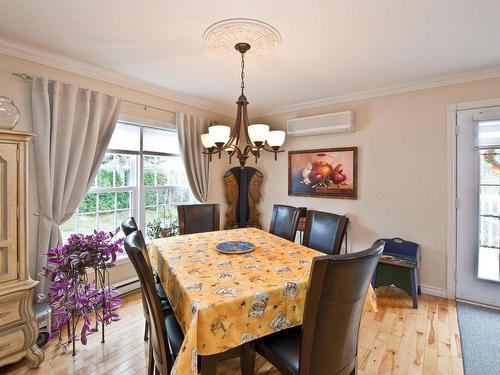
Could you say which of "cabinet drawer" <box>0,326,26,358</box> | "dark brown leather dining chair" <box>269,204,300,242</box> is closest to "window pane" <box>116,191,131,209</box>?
"cabinet drawer" <box>0,326,26,358</box>

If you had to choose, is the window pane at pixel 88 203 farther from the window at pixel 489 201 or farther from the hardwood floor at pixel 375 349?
the window at pixel 489 201

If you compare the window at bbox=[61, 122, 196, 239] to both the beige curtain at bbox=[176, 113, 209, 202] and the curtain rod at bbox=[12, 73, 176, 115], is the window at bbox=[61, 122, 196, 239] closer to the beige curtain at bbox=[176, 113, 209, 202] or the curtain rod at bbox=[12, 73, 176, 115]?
the beige curtain at bbox=[176, 113, 209, 202]

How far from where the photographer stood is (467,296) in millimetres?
2744

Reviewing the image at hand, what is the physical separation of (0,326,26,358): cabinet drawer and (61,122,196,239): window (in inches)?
39.0

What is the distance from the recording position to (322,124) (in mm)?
3516

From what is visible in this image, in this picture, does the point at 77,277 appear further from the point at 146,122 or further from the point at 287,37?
the point at 287,37

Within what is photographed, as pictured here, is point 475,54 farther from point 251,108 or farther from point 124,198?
point 124,198

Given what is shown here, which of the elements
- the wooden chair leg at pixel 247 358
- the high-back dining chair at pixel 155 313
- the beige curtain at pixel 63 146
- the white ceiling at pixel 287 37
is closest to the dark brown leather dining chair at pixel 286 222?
the wooden chair leg at pixel 247 358

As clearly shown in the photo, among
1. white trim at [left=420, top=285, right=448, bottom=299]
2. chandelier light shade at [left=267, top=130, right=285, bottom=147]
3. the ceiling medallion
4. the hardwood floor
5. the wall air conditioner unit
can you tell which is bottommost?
the hardwood floor

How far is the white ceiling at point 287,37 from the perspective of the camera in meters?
1.62

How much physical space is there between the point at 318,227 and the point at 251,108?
2421 mm

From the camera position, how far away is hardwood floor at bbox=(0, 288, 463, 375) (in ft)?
Answer: 5.80

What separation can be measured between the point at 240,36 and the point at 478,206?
9.30 ft

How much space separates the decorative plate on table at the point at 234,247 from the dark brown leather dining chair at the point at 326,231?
62 cm
